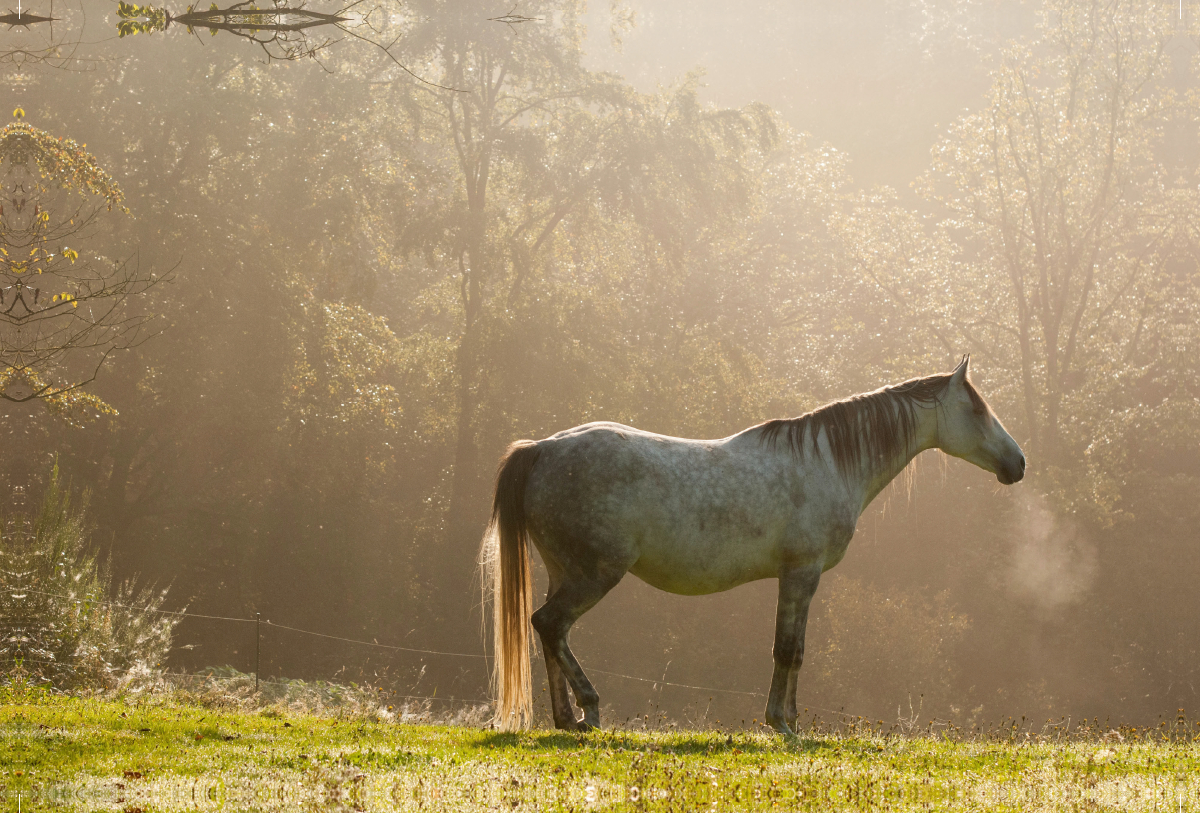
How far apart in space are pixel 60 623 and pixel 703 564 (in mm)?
7535

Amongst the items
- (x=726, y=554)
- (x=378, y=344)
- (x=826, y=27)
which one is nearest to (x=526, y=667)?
(x=726, y=554)

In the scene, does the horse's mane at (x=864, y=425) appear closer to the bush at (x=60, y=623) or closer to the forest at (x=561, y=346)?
the bush at (x=60, y=623)

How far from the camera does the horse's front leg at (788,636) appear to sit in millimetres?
8078

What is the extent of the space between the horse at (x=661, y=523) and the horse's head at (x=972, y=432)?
0.84 m

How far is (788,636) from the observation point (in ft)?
26.8

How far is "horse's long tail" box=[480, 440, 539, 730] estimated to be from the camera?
7.70 meters

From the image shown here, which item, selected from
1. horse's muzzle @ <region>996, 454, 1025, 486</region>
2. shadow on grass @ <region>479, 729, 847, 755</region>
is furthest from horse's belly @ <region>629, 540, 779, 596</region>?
horse's muzzle @ <region>996, 454, 1025, 486</region>

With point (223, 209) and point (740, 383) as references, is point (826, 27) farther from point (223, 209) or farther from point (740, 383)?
point (223, 209)

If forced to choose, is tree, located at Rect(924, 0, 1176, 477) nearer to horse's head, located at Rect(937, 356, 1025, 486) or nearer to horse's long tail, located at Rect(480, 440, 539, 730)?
horse's head, located at Rect(937, 356, 1025, 486)

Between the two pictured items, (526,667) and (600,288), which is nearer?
(526,667)

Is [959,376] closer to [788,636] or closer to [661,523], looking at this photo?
[788,636]

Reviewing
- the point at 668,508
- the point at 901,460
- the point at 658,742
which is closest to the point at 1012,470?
the point at 901,460

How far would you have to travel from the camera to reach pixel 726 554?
793cm

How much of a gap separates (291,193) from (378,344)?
410 centimetres
